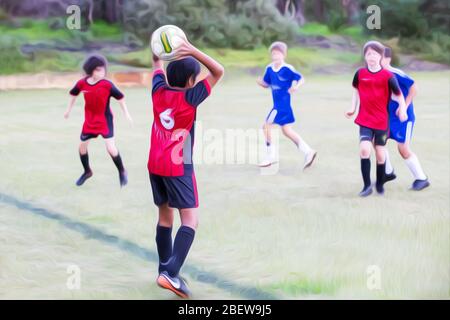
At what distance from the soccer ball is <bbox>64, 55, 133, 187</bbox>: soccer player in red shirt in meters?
2.66

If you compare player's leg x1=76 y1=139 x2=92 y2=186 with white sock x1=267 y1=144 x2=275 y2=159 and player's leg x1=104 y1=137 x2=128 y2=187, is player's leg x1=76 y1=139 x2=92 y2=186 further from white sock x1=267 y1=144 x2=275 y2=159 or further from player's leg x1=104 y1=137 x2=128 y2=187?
white sock x1=267 y1=144 x2=275 y2=159

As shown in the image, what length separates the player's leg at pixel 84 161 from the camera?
777 cm

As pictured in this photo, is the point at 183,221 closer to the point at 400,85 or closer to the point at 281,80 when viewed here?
the point at 400,85

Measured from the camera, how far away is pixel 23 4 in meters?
20.8

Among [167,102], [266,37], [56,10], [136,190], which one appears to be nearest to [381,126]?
[136,190]

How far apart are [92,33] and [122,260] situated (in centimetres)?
1512

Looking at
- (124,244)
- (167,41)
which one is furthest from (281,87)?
(167,41)

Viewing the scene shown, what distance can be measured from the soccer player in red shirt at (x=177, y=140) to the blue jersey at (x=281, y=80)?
387 cm

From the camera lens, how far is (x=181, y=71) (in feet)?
14.8

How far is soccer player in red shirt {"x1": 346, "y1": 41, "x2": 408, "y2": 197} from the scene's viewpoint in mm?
7070

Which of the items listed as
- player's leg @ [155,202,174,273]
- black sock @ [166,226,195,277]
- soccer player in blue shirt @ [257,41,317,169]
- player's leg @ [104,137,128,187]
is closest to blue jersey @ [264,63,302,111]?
soccer player in blue shirt @ [257,41,317,169]

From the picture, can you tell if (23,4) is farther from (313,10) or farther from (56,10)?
(313,10)

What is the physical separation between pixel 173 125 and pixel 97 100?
9.76 ft

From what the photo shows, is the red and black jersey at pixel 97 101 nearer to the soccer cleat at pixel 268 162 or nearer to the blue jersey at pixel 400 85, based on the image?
the soccer cleat at pixel 268 162
